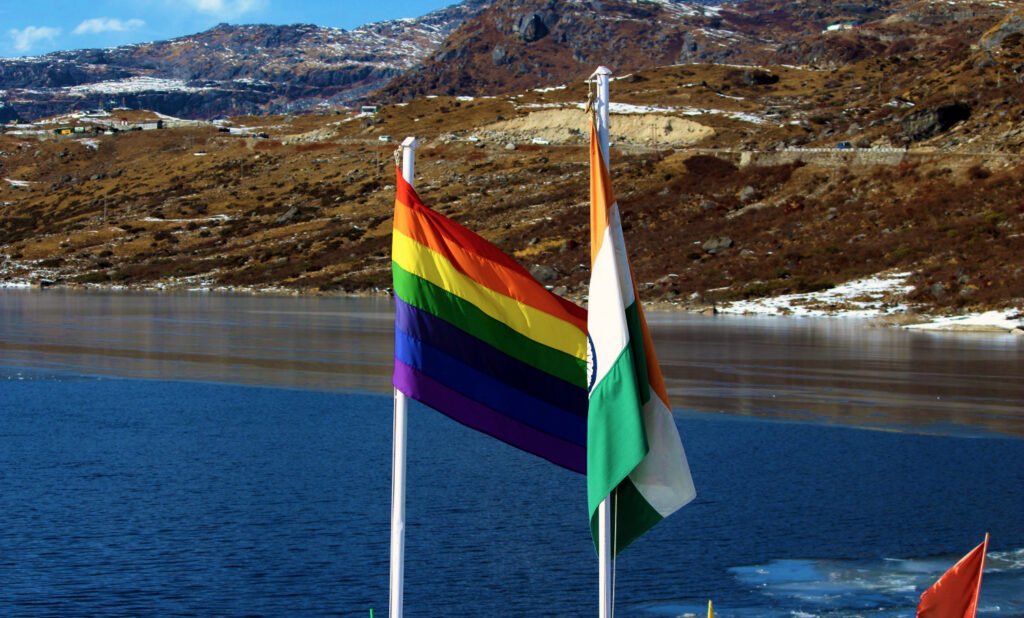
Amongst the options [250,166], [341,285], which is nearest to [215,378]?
[341,285]

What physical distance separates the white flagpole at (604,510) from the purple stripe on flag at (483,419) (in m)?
0.58

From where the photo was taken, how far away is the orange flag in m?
8.95

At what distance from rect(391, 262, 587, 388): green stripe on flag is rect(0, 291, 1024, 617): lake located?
7546 mm

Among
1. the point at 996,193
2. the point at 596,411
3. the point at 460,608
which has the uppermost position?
the point at 996,193

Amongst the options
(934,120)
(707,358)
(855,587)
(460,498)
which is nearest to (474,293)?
(855,587)

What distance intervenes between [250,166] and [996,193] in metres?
93.0

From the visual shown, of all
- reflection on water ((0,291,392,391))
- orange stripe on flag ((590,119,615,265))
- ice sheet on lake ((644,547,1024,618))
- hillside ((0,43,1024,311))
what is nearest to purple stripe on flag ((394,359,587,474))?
orange stripe on flag ((590,119,615,265))

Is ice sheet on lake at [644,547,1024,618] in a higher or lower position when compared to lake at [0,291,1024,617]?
lower

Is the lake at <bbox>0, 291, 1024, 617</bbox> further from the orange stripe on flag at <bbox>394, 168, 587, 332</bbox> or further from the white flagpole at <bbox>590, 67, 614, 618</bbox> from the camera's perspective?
the orange stripe on flag at <bbox>394, 168, 587, 332</bbox>

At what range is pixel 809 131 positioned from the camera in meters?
124

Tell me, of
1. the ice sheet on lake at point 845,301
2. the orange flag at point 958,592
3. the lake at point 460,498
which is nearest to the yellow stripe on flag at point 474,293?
the orange flag at point 958,592

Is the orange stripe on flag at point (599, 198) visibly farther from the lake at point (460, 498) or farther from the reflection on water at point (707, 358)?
the reflection on water at point (707, 358)

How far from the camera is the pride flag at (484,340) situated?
31.9ft

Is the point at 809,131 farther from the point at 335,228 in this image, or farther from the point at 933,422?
the point at 933,422
